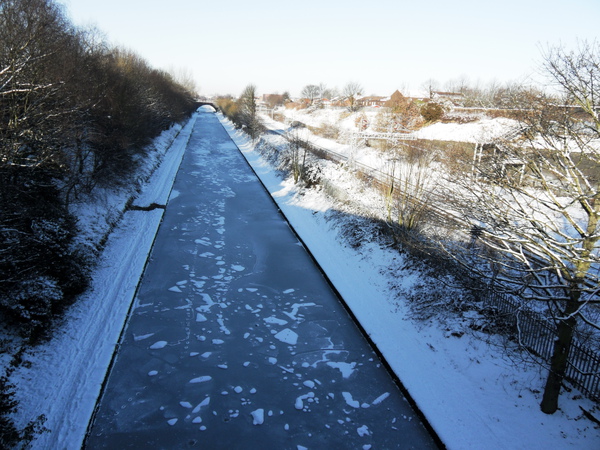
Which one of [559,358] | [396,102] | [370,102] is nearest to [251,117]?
[396,102]

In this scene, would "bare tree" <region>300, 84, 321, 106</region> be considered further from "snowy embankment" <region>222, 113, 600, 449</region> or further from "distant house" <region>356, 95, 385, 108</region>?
"snowy embankment" <region>222, 113, 600, 449</region>

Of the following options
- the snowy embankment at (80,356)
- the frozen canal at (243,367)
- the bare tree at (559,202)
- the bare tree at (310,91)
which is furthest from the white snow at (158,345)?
the bare tree at (310,91)

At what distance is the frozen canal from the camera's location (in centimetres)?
645

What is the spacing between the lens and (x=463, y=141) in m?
20.6

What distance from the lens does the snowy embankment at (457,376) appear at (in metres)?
6.10

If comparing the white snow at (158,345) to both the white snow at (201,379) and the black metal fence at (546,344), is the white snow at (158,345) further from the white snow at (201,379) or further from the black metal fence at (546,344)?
the black metal fence at (546,344)

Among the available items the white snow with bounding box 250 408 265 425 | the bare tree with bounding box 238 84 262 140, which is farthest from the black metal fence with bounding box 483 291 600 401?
the bare tree with bounding box 238 84 262 140

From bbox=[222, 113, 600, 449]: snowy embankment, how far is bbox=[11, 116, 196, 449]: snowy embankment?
6.02 metres

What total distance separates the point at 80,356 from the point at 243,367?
3.36 metres

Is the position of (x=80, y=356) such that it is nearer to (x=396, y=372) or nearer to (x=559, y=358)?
(x=396, y=372)

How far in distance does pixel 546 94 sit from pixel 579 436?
5452 millimetres

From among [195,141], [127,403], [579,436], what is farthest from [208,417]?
[195,141]

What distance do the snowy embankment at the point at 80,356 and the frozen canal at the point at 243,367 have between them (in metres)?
0.31

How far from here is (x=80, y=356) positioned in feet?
25.5
